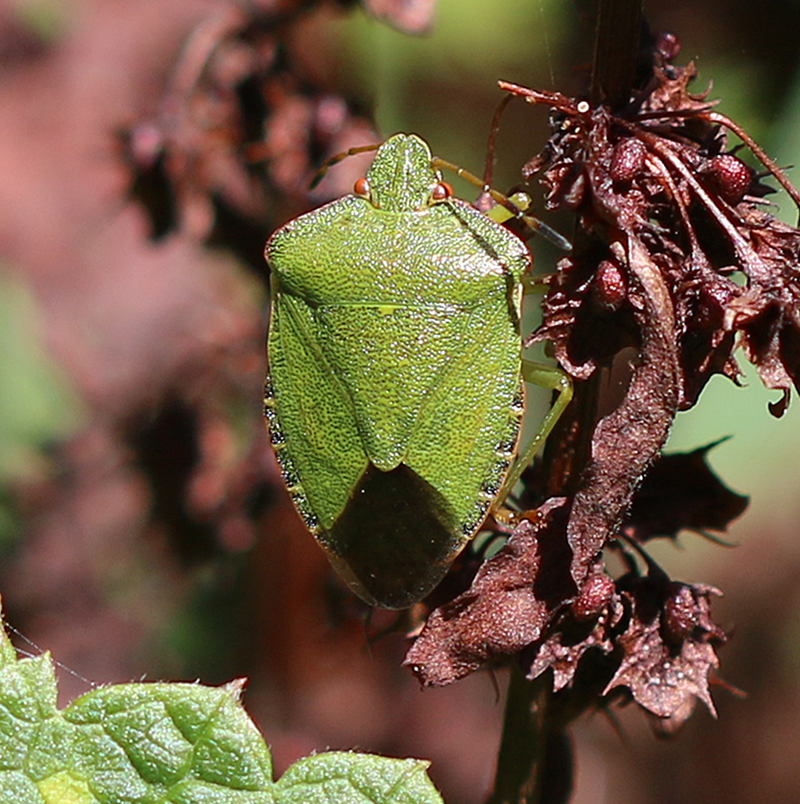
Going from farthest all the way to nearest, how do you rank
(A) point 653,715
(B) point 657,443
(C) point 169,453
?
(C) point 169,453
(A) point 653,715
(B) point 657,443

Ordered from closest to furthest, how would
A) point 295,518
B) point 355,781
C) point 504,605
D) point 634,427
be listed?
1. point 355,781
2. point 634,427
3. point 504,605
4. point 295,518

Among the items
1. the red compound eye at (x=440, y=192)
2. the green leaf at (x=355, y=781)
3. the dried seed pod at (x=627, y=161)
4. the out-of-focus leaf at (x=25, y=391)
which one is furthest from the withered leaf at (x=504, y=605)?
the out-of-focus leaf at (x=25, y=391)

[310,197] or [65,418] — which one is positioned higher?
[310,197]

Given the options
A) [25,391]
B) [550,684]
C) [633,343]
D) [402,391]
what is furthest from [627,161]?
[25,391]

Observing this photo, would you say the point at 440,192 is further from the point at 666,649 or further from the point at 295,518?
the point at 295,518

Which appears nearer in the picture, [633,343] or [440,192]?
[633,343]

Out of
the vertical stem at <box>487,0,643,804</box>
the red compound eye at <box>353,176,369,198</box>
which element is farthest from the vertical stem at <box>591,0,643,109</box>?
the red compound eye at <box>353,176,369,198</box>

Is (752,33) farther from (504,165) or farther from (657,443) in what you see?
(657,443)

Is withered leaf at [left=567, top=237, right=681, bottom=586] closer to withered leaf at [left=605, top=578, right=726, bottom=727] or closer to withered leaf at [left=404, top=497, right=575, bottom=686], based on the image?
withered leaf at [left=404, top=497, right=575, bottom=686]

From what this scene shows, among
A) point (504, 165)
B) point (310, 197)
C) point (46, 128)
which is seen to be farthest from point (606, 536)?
point (46, 128)
